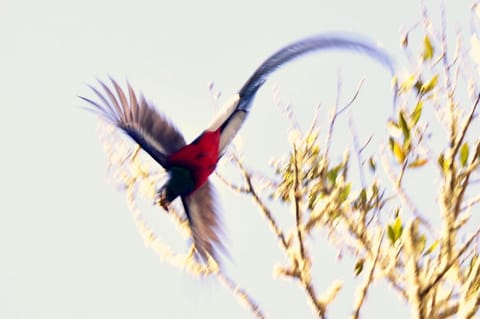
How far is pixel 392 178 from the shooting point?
3412 millimetres

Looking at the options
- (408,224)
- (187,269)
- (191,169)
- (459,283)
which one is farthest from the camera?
(191,169)

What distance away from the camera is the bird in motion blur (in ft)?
12.1

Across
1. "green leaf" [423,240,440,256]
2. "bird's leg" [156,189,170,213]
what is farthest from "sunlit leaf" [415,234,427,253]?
"bird's leg" [156,189,170,213]

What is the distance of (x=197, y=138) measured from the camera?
3.86 m

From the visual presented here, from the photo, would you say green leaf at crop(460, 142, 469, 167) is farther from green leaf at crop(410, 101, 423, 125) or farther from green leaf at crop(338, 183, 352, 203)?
green leaf at crop(338, 183, 352, 203)

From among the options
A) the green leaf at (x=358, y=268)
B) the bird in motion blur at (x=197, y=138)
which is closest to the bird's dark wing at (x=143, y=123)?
the bird in motion blur at (x=197, y=138)

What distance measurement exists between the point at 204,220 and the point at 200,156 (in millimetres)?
306

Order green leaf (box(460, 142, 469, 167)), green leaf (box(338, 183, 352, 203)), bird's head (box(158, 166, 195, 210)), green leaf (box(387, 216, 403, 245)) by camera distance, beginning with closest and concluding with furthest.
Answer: green leaf (box(387, 216, 403, 245))
green leaf (box(460, 142, 469, 167))
green leaf (box(338, 183, 352, 203))
bird's head (box(158, 166, 195, 210))

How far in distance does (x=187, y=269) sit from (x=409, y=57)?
4.37 ft

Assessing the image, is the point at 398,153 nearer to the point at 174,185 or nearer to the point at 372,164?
the point at 372,164

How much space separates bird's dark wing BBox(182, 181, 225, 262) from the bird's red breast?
62mm

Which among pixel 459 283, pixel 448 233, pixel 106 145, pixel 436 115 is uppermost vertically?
pixel 106 145

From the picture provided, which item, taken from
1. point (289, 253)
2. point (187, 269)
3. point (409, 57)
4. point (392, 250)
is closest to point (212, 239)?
point (187, 269)

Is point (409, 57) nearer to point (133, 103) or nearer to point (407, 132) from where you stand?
point (407, 132)
